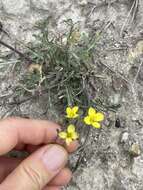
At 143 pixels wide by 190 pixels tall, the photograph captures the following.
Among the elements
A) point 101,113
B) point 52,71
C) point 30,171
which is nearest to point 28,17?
point 52,71

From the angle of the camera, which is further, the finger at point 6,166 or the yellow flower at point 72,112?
the finger at point 6,166

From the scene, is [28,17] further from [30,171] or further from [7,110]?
[30,171]

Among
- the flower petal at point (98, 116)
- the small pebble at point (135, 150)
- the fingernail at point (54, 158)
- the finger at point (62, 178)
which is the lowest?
the finger at point (62, 178)

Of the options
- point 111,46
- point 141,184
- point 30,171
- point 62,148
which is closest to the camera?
point 30,171

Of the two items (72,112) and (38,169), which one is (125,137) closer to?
(72,112)

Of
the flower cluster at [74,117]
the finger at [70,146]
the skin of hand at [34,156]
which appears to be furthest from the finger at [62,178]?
the flower cluster at [74,117]

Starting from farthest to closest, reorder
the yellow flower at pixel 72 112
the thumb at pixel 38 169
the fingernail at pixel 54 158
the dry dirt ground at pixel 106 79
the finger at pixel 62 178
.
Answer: the dry dirt ground at pixel 106 79 → the finger at pixel 62 178 → the yellow flower at pixel 72 112 → the fingernail at pixel 54 158 → the thumb at pixel 38 169

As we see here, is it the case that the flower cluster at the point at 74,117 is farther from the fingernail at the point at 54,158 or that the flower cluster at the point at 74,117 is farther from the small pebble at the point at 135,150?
the small pebble at the point at 135,150

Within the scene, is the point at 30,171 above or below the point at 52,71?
below

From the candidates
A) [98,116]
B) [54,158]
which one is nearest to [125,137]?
[98,116]
